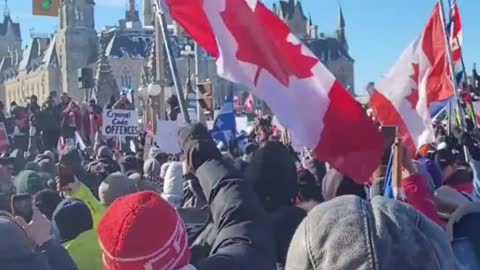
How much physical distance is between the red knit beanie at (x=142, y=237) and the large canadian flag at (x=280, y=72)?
2.52 meters

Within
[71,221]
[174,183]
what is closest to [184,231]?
[71,221]

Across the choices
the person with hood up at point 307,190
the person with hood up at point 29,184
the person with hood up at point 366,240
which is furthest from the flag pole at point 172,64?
the person with hood up at point 366,240

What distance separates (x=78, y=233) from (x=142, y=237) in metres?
2.37

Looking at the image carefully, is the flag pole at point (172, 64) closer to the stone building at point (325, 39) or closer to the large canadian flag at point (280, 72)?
the large canadian flag at point (280, 72)

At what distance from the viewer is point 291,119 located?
208 inches

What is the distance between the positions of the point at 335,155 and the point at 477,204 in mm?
1349

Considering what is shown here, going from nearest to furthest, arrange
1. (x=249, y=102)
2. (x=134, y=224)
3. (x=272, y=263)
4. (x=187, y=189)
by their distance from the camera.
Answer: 1. (x=134, y=224)
2. (x=272, y=263)
3. (x=187, y=189)
4. (x=249, y=102)

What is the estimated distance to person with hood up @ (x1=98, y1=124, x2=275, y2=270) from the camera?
2.48m

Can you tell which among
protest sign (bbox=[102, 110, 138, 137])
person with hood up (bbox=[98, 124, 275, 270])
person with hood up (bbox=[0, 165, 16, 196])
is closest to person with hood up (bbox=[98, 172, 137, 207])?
person with hood up (bbox=[0, 165, 16, 196])

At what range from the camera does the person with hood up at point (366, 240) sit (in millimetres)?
1616

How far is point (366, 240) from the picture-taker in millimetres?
1621

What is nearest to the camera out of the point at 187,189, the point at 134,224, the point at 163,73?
the point at 134,224

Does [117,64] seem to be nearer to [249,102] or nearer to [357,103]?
[249,102]

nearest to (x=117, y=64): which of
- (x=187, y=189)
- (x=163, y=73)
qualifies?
(x=163, y=73)
